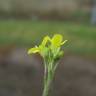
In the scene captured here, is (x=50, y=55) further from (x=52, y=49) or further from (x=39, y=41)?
(x=39, y=41)

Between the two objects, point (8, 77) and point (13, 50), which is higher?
point (13, 50)

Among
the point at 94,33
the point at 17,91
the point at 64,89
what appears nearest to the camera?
the point at 17,91

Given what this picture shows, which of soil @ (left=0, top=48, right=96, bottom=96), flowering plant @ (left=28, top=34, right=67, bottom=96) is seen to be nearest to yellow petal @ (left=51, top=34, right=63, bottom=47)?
flowering plant @ (left=28, top=34, right=67, bottom=96)

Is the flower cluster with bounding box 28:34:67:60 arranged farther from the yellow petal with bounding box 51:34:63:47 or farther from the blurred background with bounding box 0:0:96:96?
the blurred background with bounding box 0:0:96:96

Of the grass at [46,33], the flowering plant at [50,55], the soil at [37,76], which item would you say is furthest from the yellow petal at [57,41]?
the grass at [46,33]

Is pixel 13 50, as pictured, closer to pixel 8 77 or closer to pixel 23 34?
pixel 23 34

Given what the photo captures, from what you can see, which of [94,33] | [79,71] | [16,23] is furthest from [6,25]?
[79,71]
